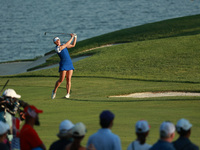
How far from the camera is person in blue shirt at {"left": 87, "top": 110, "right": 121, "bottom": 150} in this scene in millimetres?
7141

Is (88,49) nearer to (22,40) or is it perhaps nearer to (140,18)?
(22,40)

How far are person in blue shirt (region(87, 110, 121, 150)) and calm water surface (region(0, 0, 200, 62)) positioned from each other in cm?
4759

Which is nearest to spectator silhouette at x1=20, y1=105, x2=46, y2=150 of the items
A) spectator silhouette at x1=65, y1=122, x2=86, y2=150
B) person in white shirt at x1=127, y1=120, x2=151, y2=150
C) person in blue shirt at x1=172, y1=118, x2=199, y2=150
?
spectator silhouette at x1=65, y1=122, x2=86, y2=150

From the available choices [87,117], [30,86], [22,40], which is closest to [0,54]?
[22,40]

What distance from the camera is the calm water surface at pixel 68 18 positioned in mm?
64250

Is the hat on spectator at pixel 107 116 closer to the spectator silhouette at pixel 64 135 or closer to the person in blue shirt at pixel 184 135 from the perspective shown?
the spectator silhouette at pixel 64 135

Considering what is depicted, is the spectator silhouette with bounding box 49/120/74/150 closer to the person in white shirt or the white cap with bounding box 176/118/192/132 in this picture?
the person in white shirt

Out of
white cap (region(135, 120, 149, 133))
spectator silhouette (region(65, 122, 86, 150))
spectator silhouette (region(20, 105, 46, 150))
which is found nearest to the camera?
spectator silhouette (region(65, 122, 86, 150))

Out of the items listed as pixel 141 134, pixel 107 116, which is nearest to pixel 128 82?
pixel 107 116

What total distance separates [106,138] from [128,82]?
1523cm

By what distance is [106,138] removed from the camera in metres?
7.15

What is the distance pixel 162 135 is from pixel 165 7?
99439 millimetres

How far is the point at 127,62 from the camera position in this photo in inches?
1078

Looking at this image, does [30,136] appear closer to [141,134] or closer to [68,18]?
[141,134]
